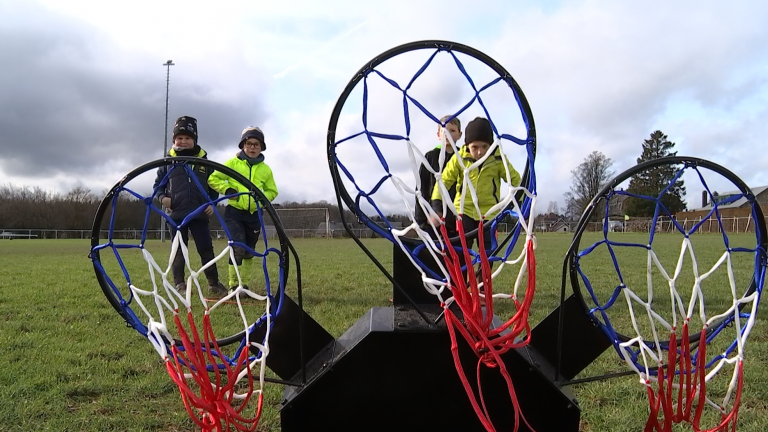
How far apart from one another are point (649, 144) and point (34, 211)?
2330 inches

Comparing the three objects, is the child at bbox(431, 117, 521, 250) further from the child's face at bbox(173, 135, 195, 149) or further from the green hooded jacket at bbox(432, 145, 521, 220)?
the child's face at bbox(173, 135, 195, 149)

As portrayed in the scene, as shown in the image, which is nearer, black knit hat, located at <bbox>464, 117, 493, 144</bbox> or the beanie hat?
black knit hat, located at <bbox>464, 117, 493, 144</bbox>

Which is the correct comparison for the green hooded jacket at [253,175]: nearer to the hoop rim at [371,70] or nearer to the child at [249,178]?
the child at [249,178]

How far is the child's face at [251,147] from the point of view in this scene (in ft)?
14.6

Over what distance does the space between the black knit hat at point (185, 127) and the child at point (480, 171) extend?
236 cm

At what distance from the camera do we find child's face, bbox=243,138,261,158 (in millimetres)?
4458

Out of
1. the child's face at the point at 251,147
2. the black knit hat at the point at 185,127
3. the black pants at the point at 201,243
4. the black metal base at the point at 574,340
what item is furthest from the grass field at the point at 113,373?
the black knit hat at the point at 185,127

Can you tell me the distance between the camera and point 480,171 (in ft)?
8.64

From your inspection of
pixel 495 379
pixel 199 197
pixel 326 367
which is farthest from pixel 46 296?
pixel 495 379

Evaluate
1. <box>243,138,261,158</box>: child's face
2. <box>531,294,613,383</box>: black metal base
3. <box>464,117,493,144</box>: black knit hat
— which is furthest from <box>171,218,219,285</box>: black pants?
<box>531,294,613,383</box>: black metal base

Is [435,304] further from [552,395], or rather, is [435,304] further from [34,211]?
[34,211]

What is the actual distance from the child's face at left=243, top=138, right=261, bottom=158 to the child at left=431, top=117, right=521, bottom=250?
2.13 m

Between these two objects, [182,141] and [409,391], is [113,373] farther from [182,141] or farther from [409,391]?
[182,141]

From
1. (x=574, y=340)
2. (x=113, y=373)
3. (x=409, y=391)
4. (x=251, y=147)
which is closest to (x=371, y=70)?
(x=409, y=391)
